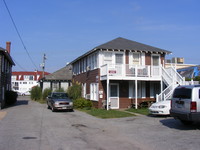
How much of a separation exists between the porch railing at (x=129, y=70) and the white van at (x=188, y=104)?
1022 cm

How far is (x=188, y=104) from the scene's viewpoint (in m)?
10.9

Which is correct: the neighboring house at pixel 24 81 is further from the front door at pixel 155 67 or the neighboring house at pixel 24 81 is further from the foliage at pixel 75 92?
the front door at pixel 155 67

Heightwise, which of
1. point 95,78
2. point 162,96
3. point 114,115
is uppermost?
point 95,78

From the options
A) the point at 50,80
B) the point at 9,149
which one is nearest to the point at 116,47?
the point at 9,149

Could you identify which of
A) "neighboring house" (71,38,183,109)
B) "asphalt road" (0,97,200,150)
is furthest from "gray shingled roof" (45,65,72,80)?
"asphalt road" (0,97,200,150)

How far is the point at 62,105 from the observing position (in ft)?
69.8

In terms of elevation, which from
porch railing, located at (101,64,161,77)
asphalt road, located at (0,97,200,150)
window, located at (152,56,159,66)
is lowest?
asphalt road, located at (0,97,200,150)

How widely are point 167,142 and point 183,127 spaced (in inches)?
139

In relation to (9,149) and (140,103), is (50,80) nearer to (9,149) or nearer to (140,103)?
(140,103)

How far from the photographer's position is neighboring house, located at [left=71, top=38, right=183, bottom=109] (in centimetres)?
2220

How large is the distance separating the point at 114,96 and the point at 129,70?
9.72 ft

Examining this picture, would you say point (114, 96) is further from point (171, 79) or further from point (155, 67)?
point (171, 79)

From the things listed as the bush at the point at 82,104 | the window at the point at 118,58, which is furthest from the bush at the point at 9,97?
the window at the point at 118,58

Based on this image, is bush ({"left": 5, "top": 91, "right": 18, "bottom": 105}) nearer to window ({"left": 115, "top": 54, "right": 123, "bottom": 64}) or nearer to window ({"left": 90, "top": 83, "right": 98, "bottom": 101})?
window ({"left": 90, "top": 83, "right": 98, "bottom": 101})
